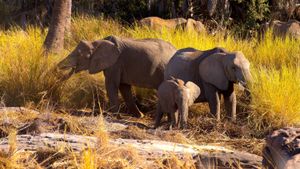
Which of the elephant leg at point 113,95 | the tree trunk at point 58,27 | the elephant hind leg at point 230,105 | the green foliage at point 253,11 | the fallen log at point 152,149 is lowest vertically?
the green foliage at point 253,11

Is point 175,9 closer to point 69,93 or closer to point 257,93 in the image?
point 69,93

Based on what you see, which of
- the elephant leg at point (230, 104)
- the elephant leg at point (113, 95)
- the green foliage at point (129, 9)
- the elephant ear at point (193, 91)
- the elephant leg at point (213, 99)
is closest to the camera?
the elephant ear at point (193, 91)

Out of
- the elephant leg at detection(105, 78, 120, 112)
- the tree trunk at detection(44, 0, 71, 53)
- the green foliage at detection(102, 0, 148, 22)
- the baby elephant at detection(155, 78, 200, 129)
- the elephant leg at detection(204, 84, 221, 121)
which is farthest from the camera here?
the green foliage at detection(102, 0, 148, 22)

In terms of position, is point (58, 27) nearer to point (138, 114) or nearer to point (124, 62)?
point (124, 62)

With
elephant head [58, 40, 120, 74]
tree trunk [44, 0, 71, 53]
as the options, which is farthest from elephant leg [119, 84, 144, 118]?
tree trunk [44, 0, 71, 53]

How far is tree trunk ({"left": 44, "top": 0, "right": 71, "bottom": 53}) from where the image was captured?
12688 millimetres

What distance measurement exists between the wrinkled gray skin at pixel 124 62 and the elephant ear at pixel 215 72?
1415 mm

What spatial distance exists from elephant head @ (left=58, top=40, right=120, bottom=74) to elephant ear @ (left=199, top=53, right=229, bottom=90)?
1827mm

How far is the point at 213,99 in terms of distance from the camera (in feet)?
28.5

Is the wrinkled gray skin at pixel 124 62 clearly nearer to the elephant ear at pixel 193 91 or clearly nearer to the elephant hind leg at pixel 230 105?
the elephant hind leg at pixel 230 105

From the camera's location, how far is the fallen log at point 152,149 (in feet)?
18.4

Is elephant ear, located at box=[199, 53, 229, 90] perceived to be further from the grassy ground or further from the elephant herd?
the grassy ground

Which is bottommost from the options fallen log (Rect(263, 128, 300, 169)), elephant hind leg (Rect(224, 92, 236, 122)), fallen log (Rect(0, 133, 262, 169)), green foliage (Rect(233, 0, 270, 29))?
green foliage (Rect(233, 0, 270, 29))

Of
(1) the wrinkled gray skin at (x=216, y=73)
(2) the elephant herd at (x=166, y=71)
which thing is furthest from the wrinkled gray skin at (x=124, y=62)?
(1) the wrinkled gray skin at (x=216, y=73)
